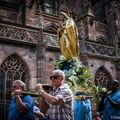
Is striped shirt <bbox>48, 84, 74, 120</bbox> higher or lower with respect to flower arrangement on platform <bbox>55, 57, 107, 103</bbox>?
lower

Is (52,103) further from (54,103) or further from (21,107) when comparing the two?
(21,107)

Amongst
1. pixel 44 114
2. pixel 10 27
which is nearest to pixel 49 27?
pixel 10 27

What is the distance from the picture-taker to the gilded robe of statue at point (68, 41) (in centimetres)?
804

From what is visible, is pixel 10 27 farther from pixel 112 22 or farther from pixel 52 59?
pixel 112 22

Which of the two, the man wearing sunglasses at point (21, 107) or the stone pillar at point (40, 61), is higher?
the stone pillar at point (40, 61)

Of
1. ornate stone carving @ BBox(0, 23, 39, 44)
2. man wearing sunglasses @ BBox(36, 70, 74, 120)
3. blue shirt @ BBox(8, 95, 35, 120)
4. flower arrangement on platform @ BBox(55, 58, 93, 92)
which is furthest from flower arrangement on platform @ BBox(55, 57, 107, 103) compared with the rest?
ornate stone carving @ BBox(0, 23, 39, 44)

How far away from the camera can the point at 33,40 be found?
13.9 m

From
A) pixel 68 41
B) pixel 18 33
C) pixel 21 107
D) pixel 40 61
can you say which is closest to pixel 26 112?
pixel 21 107

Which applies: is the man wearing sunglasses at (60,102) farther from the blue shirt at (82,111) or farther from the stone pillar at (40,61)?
the stone pillar at (40,61)

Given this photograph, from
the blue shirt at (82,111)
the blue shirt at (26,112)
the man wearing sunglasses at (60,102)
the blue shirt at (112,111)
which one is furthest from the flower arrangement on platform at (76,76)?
the man wearing sunglasses at (60,102)

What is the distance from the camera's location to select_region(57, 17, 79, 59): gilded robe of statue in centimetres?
804

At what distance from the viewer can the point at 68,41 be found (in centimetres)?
811

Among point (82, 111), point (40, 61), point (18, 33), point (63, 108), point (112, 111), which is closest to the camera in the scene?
point (63, 108)

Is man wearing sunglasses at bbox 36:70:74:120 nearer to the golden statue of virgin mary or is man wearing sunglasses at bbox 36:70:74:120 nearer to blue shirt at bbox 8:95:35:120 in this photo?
blue shirt at bbox 8:95:35:120
